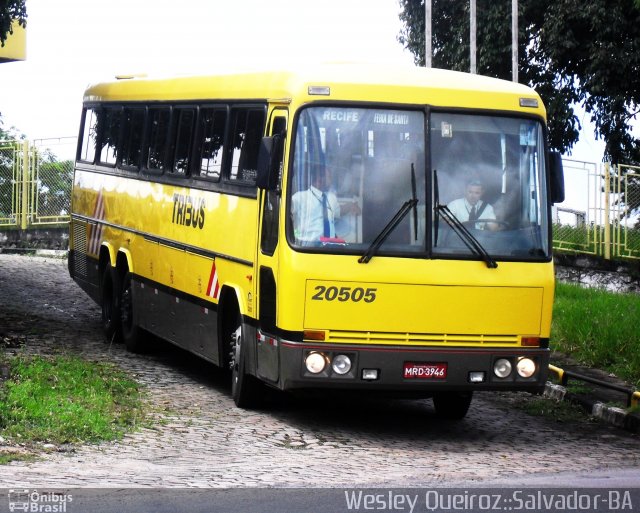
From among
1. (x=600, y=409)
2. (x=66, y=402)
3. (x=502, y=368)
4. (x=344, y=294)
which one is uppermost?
(x=344, y=294)

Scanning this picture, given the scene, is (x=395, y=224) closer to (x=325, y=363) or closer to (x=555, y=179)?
(x=325, y=363)

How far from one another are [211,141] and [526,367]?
170 inches

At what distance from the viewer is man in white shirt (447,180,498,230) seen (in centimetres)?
1225

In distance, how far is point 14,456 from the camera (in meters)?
10.5

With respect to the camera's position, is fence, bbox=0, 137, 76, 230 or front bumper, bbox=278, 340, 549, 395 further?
fence, bbox=0, 137, 76, 230

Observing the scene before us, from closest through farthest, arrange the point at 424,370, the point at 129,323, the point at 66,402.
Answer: the point at 424,370, the point at 66,402, the point at 129,323

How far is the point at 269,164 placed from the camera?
12.4 meters

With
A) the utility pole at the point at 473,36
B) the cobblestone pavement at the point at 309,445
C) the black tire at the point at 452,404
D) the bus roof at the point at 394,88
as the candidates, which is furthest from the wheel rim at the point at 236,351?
the utility pole at the point at 473,36

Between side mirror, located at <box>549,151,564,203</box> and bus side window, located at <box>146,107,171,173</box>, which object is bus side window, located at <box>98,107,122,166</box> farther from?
side mirror, located at <box>549,151,564,203</box>

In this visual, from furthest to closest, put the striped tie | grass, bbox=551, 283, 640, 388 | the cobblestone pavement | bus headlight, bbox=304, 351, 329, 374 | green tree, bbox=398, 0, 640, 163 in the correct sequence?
green tree, bbox=398, 0, 640, 163 < grass, bbox=551, 283, 640, 388 < the striped tie < bus headlight, bbox=304, 351, 329, 374 < the cobblestone pavement

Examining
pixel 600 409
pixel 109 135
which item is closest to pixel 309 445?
pixel 600 409

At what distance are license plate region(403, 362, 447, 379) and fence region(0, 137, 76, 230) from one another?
2229cm

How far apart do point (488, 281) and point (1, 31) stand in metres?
7.88

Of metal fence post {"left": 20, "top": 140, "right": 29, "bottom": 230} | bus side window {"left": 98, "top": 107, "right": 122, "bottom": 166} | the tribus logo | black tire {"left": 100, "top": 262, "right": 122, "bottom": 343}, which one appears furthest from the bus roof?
metal fence post {"left": 20, "top": 140, "right": 29, "bottom": 230}
